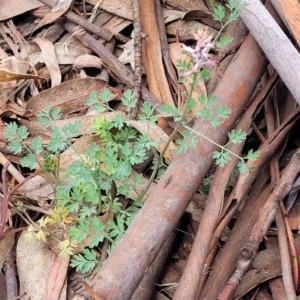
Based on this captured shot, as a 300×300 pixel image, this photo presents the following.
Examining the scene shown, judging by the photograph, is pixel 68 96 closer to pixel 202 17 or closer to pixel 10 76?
pixel 10 76

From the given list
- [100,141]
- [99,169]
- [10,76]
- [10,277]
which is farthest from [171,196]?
[10,76]

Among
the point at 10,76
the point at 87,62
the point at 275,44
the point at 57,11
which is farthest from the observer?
the point at 57,11

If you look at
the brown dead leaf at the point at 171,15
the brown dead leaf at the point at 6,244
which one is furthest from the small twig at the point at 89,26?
the brown dead leaf at the point at 6,244

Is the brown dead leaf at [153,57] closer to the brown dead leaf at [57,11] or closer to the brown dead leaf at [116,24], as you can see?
the brown dead leaf at [116,24]

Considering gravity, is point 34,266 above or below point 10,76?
below

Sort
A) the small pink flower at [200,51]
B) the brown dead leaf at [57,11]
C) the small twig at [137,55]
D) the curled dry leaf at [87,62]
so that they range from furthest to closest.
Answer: the brown dead leaf at [57,11], the curled dry leaf at [87,62], the small twig at [137,55], the small pink flower at [200,51]

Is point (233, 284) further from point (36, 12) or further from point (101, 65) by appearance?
point (36, 12)

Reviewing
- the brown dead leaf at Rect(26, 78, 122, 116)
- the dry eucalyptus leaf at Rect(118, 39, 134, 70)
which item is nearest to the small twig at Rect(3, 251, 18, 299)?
the brown dead leaf at Rect(26, 78, 122, 116)
